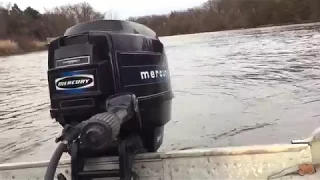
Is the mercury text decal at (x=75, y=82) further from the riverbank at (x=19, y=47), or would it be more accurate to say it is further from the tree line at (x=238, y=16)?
the tree line at (x=238, y=16)

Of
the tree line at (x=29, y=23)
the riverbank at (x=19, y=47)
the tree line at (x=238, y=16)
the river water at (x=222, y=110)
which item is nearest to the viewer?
the river water at (x=222, y=110)

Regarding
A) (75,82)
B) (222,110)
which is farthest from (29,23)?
A: (75,82)

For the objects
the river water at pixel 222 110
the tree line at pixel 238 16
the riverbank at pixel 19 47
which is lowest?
the riverbank at pixel 19 47

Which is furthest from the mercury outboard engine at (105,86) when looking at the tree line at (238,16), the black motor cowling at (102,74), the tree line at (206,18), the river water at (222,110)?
the tree line at (238,16)

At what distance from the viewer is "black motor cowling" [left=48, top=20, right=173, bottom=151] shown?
75.0 inches

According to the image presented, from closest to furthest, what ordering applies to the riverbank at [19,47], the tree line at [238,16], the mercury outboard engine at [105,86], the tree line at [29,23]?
the mercury outboard engine at [105,86], the riverbank at [19,47], the tree line at [238,16], the tree line at [29,23]

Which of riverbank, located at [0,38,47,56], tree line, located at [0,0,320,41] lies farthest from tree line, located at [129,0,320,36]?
riverbank, located at [0,38,47,56]

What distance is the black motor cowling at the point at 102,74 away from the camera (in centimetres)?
191

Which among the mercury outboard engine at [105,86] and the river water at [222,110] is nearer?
the mercury outboard engine at [105,86]

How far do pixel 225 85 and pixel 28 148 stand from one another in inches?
140

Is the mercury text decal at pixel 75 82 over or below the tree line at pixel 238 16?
over

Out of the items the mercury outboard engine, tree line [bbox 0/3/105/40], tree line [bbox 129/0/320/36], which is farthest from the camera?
tree line [bbox 0/3/105/40]

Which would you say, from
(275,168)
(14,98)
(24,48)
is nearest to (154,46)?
(275,168)

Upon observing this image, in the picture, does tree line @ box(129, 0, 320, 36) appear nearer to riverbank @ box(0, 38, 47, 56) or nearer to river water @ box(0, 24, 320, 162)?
riverbank @ box(0, 38, 47, 56)
